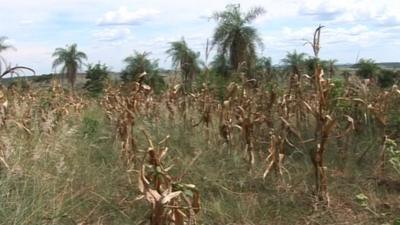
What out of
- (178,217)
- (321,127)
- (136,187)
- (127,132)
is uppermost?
(321,127)

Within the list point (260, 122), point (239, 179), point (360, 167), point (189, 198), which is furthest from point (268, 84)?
point (189, 198)

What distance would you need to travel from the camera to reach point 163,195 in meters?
3.42

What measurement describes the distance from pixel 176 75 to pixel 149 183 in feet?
18.2

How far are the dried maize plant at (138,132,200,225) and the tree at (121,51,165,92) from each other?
279 cm

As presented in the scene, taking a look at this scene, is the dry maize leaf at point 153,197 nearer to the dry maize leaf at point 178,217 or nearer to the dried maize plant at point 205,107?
the dry maize leaf at point 178,217

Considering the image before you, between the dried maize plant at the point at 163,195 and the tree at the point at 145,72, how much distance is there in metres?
2.79

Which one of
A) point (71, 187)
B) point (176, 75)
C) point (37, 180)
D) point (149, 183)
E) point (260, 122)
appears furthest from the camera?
point (176, 75)

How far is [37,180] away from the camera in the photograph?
4.50 metres

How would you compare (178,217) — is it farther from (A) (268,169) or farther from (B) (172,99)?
(B) (172,99)

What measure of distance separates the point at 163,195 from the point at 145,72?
11.5ft

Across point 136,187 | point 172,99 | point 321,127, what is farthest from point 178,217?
point 172,99

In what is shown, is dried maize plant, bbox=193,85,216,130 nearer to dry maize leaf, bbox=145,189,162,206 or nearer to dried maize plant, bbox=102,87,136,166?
dried maize plant, bbox=102,87,136,166

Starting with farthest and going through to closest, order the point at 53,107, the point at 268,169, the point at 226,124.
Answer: the point at 53,107
the point at 226,124
the point at 268,169

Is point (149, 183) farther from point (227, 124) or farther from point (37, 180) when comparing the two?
point (227, 124)
